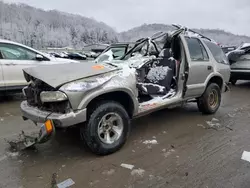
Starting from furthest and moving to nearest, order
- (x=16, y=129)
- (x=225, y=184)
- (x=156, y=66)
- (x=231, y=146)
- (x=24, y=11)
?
1. (x=24, y=11)
2. (x=156, y=66)
3. (x=16, y=129)
4. (x=231, y=146)
5. (x=225, y=184)

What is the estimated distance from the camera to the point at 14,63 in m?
6.48

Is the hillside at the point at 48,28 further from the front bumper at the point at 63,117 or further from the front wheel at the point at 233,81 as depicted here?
the front bumper at the point at 63,117

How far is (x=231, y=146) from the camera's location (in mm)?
3795

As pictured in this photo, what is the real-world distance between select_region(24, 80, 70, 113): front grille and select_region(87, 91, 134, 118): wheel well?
0.37 metres

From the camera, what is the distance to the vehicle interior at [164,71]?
4.59m

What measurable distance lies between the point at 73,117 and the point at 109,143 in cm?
73

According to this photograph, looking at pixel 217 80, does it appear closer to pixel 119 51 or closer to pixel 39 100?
pixel 119 51

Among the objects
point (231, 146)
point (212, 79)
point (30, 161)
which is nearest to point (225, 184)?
point (231, 146)

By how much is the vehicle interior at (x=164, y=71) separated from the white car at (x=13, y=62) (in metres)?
3.64

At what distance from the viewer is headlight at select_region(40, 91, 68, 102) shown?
294 centimetres

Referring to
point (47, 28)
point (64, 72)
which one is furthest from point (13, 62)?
point (47, 28)

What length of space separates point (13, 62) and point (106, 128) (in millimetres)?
4301

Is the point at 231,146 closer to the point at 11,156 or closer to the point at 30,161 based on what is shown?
the point at 30,161

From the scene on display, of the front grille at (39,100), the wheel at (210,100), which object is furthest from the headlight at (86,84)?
the wheel at (210,100)
